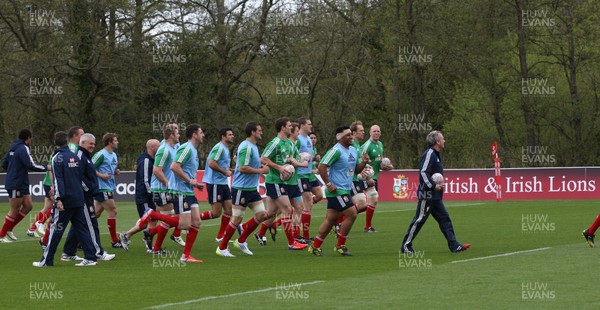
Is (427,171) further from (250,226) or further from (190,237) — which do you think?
(190,237)

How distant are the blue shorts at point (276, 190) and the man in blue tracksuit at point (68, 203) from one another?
3.51 meters

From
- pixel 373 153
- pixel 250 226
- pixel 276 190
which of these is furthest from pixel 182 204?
pixel 373 153

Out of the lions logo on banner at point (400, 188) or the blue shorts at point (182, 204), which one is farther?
the lions logo on banner at point (400, 188)

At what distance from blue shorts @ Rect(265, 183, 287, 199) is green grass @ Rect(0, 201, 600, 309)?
3.18ft

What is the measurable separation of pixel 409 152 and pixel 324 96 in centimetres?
474

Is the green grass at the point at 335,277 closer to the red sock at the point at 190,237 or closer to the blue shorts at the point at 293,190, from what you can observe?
the red sock at the point at 190,237

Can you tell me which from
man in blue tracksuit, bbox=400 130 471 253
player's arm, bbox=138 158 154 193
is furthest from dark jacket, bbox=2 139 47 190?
man in blue tracksuit, bbox=400 130 471 253

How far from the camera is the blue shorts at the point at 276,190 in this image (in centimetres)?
1819

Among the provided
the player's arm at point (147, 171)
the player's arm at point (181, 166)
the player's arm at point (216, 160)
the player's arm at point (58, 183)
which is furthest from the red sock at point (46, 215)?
the player's arm at point (181, 166)

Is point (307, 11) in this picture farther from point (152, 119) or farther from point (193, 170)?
point (193, 170)

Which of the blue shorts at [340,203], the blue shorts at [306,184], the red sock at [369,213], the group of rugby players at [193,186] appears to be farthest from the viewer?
the red sock at [369,213]

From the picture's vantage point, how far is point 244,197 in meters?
17.4

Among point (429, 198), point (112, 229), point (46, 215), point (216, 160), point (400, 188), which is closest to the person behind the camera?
point (429, 198)

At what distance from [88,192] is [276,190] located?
337 centimetres
